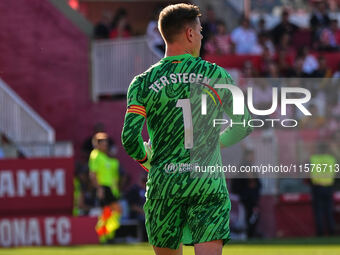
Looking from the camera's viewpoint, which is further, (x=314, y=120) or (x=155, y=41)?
(x=155, y=41)

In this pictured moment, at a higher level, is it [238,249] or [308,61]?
[308,61]

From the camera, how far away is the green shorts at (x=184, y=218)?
228 inches

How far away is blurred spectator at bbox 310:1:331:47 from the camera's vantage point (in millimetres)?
22250

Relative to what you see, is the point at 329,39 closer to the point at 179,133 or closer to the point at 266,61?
the point at 266,61

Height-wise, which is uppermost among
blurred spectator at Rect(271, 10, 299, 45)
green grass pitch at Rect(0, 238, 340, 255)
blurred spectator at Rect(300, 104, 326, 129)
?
blurred spectator at Rect(271, 10, 299, 45)

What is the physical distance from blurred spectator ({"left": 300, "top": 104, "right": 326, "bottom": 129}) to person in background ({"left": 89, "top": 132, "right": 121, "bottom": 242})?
12.5 feet

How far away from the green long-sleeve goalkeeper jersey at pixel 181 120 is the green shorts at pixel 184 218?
53 mm

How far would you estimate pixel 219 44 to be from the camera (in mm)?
21219

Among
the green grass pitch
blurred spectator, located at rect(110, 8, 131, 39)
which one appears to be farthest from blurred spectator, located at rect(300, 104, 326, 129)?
blurred spectator, located at rect(110, 8, 131, 39)

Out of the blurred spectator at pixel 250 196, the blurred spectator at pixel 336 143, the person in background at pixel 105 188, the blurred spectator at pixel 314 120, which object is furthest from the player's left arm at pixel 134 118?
the blurred spectator at pixel 250 196

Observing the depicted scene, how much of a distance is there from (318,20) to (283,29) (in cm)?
117

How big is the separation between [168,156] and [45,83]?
56.1ft

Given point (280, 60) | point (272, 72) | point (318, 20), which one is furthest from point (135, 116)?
point (318, 20)

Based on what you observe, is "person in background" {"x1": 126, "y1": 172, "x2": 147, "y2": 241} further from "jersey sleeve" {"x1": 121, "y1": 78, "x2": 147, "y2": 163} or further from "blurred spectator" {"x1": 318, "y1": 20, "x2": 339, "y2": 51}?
"jersey sleeve" {"x1": 121, "y1": 78, "x2": 147, "y2": 163}
